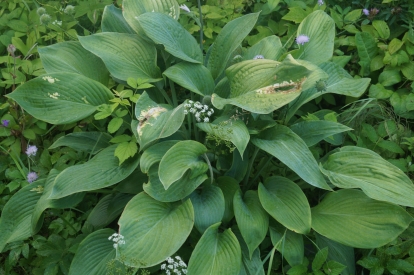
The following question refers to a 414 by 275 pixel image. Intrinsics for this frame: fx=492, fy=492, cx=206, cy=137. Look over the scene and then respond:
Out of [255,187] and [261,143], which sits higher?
[261,143]

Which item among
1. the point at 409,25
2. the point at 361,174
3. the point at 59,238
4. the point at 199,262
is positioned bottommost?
the point at 59,238

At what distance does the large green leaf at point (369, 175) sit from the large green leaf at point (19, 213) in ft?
4.01

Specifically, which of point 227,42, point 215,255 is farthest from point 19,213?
point 227,42

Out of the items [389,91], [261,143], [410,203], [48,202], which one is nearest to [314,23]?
[389,91]

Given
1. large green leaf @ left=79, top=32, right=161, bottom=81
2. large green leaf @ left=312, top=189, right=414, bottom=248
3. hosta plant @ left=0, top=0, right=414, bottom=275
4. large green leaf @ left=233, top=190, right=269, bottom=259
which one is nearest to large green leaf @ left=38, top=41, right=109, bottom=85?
hosta plant @ left=0, top=0, right=414, bottom=275

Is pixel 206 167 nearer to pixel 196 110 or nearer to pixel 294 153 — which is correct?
pixel 196 110

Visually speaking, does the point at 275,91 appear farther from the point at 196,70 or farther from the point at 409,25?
the point at 409,25

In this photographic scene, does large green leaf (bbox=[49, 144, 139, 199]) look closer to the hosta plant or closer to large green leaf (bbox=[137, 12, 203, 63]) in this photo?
the hosta plant

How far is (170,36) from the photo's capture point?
7.23ft

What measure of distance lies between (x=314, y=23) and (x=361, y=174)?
815 mm

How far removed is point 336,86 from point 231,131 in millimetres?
672

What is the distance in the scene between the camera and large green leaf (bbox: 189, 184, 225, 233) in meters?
1.90

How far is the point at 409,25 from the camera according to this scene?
2697 millimetres

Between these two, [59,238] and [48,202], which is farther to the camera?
[59,238]
